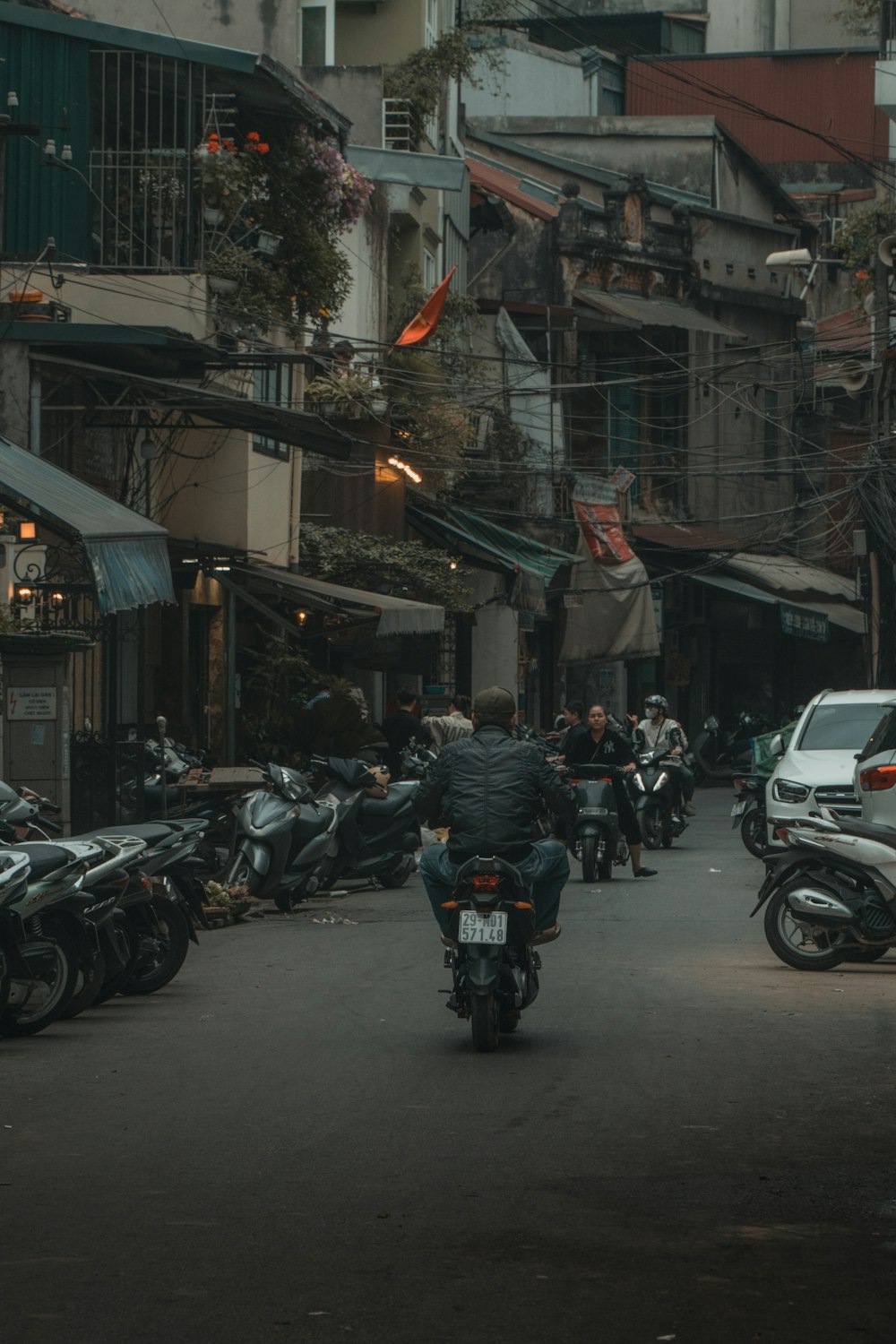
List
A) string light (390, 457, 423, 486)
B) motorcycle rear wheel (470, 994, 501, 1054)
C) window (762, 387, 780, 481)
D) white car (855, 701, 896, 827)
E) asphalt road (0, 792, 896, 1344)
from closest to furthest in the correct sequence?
asphalt road (0, 792, 896, 1344) → motorcycle rear wheel (470, 994, 501, 1054) → white car (855, 701, 896, 827) → string light (390, 457, 423, 486) → window (762, 387, 780, 481)

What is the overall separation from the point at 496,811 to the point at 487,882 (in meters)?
0.42

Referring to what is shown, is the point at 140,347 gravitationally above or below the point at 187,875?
above

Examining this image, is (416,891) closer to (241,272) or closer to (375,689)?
(241,272)

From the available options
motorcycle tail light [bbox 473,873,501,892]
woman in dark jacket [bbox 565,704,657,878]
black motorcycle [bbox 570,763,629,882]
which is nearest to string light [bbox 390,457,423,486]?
woman in dark jacket [bbox 565,704,657,878]

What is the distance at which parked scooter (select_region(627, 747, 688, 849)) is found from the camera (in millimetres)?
23766

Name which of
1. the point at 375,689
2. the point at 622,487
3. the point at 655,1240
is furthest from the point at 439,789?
the point at 622,487

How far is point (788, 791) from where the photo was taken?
767 inches

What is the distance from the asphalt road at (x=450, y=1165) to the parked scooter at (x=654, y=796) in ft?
36.5

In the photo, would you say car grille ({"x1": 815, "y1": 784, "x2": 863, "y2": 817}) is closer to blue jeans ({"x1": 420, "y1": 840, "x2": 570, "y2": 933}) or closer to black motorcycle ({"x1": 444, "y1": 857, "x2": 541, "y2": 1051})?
blue jeans ({"x1": 420, "y1": 840, "x2": 570, "y2": 933})

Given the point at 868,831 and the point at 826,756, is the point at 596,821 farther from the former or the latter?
the point at 868,831

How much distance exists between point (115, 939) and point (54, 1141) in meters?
→ 3.59

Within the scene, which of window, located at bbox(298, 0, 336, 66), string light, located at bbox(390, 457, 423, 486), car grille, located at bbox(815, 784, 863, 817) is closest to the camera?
car grille, located at bbox(815, 784, 863, 817)

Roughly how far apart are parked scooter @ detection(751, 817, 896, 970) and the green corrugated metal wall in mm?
10481

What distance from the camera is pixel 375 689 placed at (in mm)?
32469
